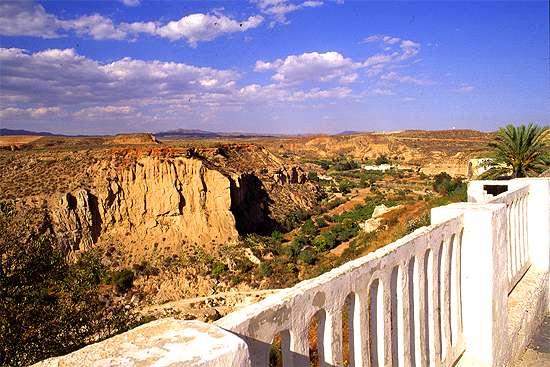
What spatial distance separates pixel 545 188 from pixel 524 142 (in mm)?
13625

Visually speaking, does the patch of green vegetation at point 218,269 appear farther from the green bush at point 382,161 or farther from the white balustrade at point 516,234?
the green bush at point 382,161

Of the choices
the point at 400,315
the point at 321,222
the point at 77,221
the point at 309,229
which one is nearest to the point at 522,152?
the point at 400,315

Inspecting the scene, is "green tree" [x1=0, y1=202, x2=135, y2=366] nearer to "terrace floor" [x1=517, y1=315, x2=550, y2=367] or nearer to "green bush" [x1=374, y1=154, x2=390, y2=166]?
"terrace floor" [x1=517, y1=315, x2=550, y2=367]

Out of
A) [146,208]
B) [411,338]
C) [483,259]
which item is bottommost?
[146,208]

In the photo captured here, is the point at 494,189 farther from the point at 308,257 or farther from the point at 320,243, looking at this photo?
the point at 320,243

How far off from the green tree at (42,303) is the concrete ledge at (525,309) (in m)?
7.07

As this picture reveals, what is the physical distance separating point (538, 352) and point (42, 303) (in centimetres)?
841

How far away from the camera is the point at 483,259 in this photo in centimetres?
379

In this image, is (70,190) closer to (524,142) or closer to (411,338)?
(524,142)

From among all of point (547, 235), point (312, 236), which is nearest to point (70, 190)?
point (312, 236)

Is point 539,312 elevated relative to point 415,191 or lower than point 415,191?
elevated

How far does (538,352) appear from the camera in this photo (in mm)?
4684

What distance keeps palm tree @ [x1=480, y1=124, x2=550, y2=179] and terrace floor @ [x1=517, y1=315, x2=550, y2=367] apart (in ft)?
46.4

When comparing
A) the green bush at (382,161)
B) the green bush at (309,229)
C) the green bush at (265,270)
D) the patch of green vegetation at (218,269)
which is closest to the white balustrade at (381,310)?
the green bush at (265,270)
